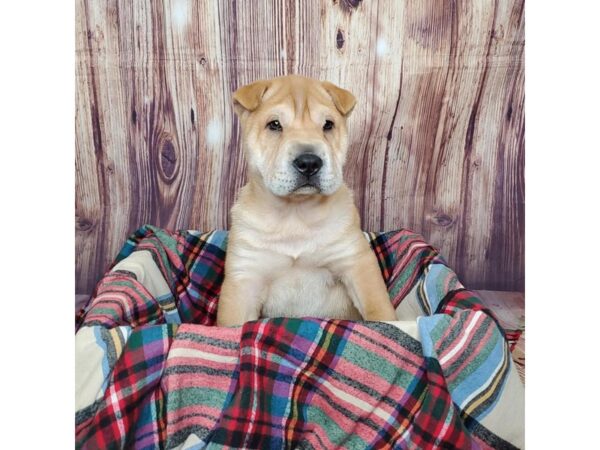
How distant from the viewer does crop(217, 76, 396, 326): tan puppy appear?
186 cm

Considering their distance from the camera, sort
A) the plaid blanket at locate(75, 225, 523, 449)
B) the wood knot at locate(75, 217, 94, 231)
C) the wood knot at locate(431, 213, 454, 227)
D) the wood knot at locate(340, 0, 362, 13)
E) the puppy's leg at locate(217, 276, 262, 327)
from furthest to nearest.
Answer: the wood knot at locate(431, 213, 454, 227) < the wood knot at locate(75, 217, 94, 231) < the wood knot at locate(340, 0, 362, 13) < the puppy's leg at locate(217, 276, 262, 327) < the plaid blanket at locate(75, 225, 523, 449)

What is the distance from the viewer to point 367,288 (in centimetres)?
194

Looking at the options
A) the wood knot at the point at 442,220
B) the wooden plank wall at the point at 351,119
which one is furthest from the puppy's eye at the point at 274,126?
the wood knot at the point at 442,220

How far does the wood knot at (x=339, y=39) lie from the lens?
7.02 feet

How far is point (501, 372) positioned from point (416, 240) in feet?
2.82

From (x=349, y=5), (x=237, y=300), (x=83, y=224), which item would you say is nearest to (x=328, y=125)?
(x=349, y=5)

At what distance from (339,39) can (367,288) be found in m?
0.99

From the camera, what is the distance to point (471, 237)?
2.43 m

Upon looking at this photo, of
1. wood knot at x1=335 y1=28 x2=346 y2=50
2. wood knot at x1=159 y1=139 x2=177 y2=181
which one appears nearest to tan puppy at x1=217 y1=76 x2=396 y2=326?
wood knot at x1=335 y1=28 x2=346 y2=50

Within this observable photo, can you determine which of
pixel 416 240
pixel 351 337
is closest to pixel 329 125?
pixel 416 240

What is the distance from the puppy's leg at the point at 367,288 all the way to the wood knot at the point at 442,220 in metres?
0.58

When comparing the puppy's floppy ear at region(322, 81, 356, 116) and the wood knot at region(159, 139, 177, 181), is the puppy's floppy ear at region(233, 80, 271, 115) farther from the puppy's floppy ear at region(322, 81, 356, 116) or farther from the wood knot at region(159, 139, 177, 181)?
the wood knot at region(159, 139, 177, 181)

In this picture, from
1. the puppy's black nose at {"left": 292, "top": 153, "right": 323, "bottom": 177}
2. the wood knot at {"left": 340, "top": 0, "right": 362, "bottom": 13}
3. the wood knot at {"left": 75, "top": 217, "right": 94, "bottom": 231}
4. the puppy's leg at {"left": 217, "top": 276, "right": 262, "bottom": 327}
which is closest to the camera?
the puppy's black nose at {"left": 292, "top": 153, "right": 323, "bottom": 177}

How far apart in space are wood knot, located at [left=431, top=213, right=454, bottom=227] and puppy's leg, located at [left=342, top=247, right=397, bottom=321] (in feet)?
1.89
